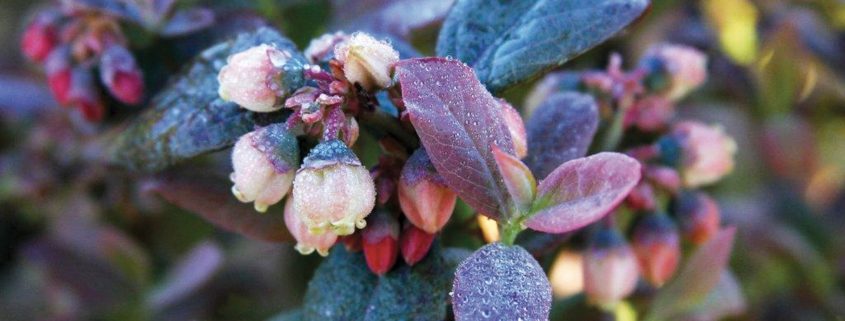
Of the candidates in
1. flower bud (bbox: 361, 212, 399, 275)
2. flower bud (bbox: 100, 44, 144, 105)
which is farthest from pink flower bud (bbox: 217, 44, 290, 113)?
flower bud (bbox: 100, 44, 144, 105)

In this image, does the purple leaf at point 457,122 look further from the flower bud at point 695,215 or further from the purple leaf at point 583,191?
the flower bud at point 695,215

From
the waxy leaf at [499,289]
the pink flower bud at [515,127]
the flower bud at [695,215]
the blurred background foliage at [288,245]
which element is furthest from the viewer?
the blurred background foliage at [288,245]

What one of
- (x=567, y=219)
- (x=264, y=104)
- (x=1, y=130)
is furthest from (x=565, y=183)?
(x=1, y=130)

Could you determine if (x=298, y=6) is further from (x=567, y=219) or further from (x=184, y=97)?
(x=567, y=219)

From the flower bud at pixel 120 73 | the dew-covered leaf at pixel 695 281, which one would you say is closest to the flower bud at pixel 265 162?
the flower bud at pixel 120 73

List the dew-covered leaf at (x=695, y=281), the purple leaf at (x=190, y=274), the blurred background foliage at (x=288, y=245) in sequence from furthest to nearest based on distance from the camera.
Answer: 1. the blurred background foliage at (x=288, y=245)
2. the purple leaf at (x=190, y=274)
3. the dew-covered leaf at (x=695, y=281)

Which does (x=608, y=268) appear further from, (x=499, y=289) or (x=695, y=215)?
(x=499, y=289)
